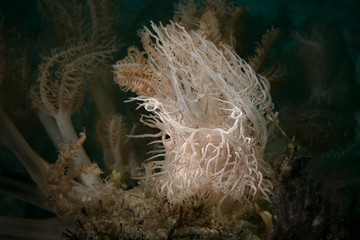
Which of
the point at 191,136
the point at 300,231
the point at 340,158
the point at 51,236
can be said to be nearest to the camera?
the point at 300,231

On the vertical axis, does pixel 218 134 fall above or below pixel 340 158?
above

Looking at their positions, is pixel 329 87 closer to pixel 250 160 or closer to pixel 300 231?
pixel 250 160

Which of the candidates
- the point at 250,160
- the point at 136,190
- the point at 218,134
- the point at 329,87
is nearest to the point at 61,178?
the point at 136,190

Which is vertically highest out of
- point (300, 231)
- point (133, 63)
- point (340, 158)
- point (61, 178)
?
point (133, 63)

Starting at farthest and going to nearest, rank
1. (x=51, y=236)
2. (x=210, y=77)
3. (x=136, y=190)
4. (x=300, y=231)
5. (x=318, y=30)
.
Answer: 1. (x=318, y=30)
2. (x=136, y=190)
3. (x=51, y=236)
4. (x=210, y=77)
5. (x=300, y=231)

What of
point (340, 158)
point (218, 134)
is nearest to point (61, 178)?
point (218, 134)

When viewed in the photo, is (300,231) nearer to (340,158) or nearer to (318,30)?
(340,158)

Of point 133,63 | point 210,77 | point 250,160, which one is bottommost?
point 250,160

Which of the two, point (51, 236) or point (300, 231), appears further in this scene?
point (51, 236)

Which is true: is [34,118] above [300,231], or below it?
above
